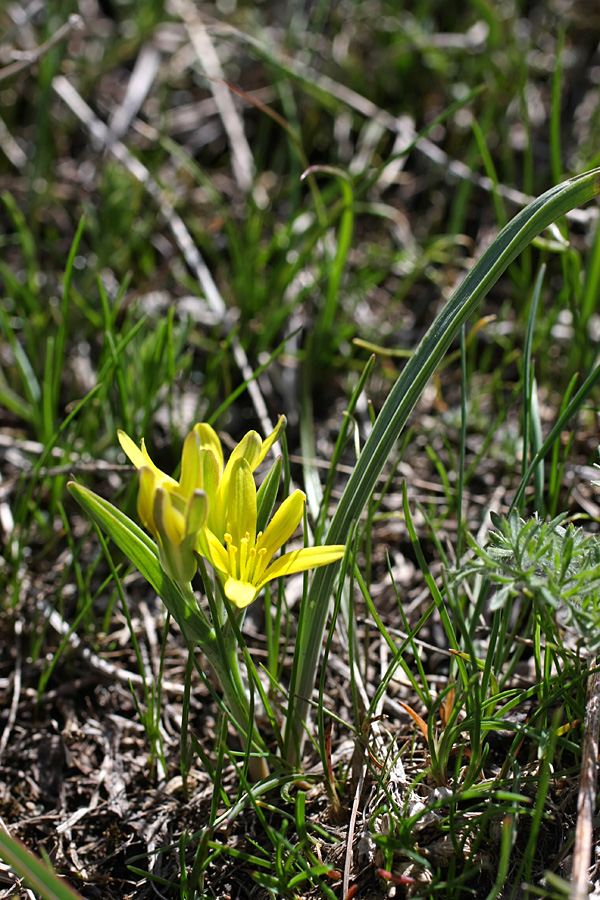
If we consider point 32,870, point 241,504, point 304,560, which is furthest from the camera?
point 241,504

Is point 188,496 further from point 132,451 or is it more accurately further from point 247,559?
point 247,559

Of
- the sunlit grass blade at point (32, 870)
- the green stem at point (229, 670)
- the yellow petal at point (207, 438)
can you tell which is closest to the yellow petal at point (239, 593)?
the green stem at point (229, 670)

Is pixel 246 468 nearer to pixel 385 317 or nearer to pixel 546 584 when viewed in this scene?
pixel 546 584

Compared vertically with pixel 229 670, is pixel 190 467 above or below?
above

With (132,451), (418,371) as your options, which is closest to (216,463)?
(132,451)

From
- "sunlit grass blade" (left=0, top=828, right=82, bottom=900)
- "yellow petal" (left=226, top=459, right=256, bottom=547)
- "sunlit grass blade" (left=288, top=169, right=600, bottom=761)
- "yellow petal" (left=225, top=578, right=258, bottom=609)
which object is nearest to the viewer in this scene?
"sunlit grass blade" (left=0, top=828, right=82, bottom=900)

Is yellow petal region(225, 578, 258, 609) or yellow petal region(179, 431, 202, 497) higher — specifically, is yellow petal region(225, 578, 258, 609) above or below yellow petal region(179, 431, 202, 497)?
below

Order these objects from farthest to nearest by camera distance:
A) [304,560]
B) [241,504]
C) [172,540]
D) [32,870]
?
[241,504] → [304,560] → [172,540] → [32,870]

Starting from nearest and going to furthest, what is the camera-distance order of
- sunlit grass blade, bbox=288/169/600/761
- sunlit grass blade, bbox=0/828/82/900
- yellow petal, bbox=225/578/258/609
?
sunlit grass blade, bbox=0/828/82/900 < yellow petal, bbox=225/578/258/609 < sunlit grass blade, bbox=288/169/600/761

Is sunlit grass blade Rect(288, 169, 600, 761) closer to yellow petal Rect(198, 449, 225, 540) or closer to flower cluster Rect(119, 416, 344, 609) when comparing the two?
flower cluster Rect(119, 416, 344, 609)

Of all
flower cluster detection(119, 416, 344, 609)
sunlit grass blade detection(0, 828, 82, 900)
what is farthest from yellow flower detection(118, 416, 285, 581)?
sunlit grass blade detection(0, 828, 82, 900)
